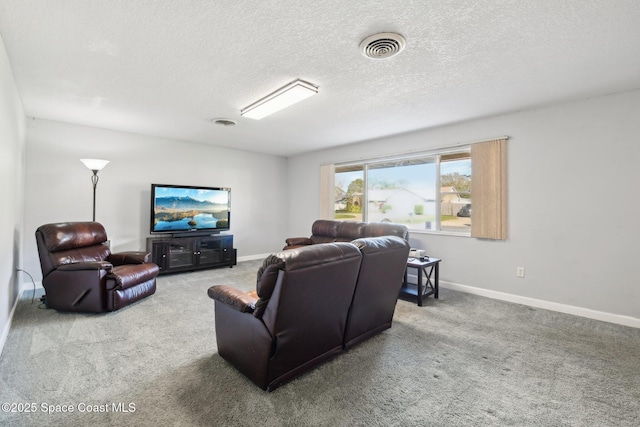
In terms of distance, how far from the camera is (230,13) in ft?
6.07

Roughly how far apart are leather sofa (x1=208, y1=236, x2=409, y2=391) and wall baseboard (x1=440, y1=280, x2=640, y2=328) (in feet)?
7.25

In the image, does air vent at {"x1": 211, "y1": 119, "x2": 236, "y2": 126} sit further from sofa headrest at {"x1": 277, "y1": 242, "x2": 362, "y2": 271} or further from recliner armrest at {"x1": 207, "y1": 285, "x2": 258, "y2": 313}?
sofa headrest at {"x1": 277, "y1": 242, "x2": 362, "y2": 271}

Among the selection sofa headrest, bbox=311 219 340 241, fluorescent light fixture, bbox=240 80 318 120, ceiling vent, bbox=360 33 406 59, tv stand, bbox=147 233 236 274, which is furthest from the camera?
sofa headrest, bbox=311 219 340 241

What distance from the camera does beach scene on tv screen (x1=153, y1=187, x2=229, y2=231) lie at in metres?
4.94

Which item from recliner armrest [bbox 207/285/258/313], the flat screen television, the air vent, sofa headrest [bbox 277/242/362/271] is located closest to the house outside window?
the flat screen television

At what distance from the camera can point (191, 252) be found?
5.06 metres

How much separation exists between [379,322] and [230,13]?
8.85ft

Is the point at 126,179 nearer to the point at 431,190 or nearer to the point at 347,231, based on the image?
the point at 347,231

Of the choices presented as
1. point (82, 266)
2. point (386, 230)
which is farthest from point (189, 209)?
point (386, 230)

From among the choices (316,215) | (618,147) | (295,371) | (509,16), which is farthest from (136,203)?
(618,147)

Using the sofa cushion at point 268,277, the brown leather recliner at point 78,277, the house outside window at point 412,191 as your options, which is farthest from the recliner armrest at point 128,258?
the house outside window at point 412,191

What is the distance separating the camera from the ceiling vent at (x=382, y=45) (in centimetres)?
205

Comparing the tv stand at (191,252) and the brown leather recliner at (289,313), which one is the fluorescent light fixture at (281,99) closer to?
the brown leather recliner at (289,313)

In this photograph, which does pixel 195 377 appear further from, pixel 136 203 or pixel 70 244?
pixel 136 203
